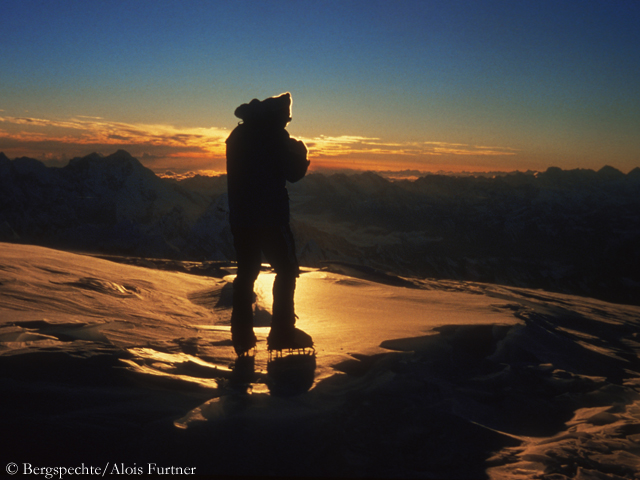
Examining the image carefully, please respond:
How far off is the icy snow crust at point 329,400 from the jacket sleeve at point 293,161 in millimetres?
1628

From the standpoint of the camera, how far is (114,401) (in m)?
2.33

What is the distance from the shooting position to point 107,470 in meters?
1.74

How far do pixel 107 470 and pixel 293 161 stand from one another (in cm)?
276

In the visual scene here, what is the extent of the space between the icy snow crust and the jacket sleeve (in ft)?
5.34

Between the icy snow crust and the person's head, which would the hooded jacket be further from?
the icy snow crust

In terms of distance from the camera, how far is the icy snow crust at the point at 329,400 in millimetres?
1910

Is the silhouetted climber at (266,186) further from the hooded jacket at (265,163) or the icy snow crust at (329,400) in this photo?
the icy snow crust at (329,400)

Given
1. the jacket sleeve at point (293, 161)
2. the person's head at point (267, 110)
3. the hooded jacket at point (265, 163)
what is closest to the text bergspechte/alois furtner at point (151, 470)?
the hooded jacket at point (265, 163)

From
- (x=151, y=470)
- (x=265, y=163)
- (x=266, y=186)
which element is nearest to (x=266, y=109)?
(x=265, y=163)

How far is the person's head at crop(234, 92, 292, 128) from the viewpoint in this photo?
12.3 feet

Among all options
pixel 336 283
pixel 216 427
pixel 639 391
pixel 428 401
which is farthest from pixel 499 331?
pixel 336 283

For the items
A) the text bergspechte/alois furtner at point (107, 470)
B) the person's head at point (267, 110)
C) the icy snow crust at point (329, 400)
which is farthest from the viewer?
the person's head at point (267, 110)

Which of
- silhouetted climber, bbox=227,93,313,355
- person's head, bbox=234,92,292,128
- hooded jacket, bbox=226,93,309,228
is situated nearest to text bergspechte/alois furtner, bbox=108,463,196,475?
silhouetted climber, bbox=227,93,313,355

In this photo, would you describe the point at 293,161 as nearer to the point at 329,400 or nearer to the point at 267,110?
the point at 267,110
